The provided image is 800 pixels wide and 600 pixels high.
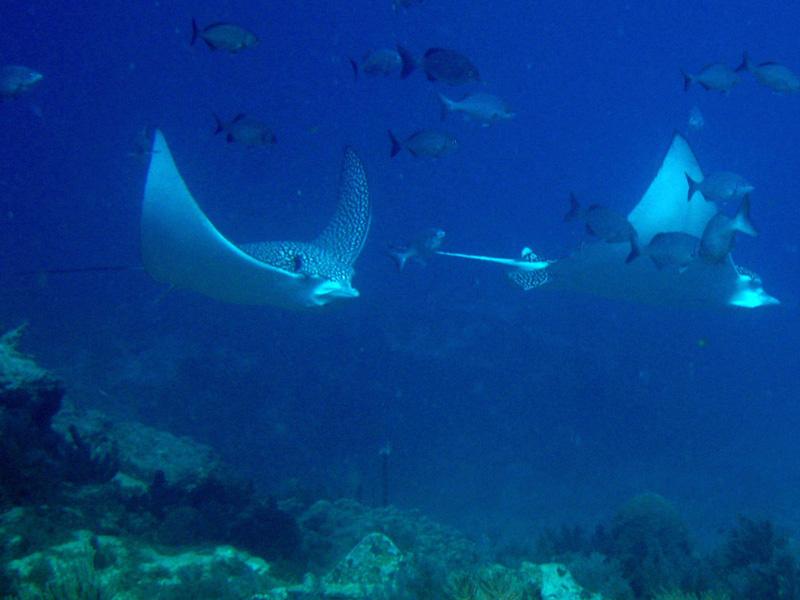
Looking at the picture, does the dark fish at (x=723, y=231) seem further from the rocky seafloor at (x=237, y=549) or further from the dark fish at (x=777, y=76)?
the dark fish at (x=777, y=76)

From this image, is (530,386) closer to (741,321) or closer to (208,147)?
(741,321)

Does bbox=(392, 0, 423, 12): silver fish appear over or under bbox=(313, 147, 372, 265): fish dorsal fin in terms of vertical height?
over

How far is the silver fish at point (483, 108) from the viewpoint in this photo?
316 inches

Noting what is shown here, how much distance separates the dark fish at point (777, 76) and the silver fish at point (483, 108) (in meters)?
3.32

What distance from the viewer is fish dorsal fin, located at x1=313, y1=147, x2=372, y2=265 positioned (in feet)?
24.5

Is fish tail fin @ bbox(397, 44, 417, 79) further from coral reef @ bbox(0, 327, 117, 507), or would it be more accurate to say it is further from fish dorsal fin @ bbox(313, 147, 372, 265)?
coral reef @ bbox(0, 327, 117, 507)

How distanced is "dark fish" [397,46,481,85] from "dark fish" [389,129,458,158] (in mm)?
734

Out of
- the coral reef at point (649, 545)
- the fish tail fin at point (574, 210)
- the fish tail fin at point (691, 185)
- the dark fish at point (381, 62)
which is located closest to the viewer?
the coral reef at point (649, 545)

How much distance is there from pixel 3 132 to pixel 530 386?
166ft

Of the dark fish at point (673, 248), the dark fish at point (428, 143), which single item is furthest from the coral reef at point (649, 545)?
the dark fish at point (428, 143)

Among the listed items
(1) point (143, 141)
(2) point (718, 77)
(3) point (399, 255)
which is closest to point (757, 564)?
(3) point (399, 255)

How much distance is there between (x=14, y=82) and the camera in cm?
795

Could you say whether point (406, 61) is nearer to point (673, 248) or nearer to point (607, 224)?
point (607, 224)

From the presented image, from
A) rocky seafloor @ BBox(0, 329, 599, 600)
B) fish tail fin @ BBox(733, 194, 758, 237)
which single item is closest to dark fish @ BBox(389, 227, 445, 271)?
rocky seafloor @ BBox(0, 329, 599, 600)
